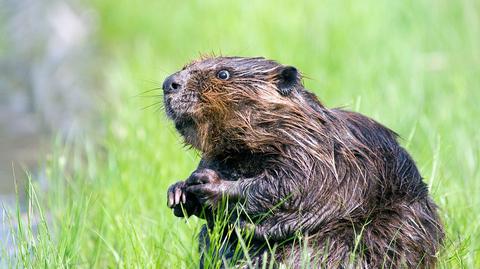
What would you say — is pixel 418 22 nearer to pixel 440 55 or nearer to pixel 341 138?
pixel 440 55

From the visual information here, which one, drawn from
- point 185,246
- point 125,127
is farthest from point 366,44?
point 185,246

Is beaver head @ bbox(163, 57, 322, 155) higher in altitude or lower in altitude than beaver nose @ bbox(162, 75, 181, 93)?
lower

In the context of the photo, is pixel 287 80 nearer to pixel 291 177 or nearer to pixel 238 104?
pixel 238 104

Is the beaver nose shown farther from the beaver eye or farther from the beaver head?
the beaver eye

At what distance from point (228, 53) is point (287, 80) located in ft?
13.5

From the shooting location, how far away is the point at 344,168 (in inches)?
151

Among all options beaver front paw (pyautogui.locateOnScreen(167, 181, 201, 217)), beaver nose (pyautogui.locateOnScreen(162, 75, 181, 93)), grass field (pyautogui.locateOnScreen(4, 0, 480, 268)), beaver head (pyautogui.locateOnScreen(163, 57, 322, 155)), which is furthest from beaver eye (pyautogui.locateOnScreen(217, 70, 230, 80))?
beaver front paw (pyautogui.locateOnScreen(167, 181, 201, 217))

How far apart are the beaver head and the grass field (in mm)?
283

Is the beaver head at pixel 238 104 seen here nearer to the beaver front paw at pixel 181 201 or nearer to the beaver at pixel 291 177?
A: the beaver at pixel 291 177

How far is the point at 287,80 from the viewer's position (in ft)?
12.9

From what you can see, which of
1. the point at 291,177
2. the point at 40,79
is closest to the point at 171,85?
the point at 291,177

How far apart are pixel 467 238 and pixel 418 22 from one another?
467 cm

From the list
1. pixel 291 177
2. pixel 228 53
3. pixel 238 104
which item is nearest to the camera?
pixel 291 177

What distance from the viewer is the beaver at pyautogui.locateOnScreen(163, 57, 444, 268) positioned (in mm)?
3721
